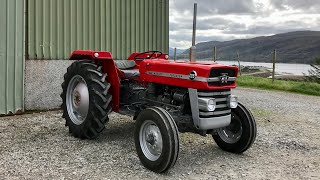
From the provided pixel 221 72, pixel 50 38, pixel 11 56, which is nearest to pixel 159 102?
pixel 221 72

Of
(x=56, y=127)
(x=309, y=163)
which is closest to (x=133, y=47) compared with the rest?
(x=56, y=127)

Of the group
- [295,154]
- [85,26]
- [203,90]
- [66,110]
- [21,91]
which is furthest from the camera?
[85,26]

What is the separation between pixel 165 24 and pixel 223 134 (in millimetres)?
5303

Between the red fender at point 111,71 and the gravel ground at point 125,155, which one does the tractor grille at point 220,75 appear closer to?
the gravel ground at point 125,155

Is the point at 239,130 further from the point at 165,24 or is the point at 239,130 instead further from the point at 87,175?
the point at 165,24

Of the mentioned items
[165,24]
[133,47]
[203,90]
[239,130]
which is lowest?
[239,130]

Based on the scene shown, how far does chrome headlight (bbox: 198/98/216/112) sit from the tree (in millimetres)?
13150

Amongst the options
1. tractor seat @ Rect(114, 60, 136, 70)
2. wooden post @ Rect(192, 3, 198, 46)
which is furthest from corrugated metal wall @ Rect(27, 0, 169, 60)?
wooden post @ Rect(192, 3, 198, 46)

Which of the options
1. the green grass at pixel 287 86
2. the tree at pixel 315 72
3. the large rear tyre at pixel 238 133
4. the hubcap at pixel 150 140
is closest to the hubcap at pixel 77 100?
the hubcap at pixel 150 140

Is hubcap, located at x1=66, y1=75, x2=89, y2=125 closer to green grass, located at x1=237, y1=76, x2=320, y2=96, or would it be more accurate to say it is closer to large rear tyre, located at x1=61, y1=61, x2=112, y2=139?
large rear tyre, located at x1=61, y1=61, x2=112, y2=139

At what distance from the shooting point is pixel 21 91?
725cm

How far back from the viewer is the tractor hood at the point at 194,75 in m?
4.19

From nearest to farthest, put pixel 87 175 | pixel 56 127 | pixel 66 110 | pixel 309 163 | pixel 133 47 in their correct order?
1. pixel 87 175
2. pixel 309 163
3. pixel 66 110
4. pixel 56 127
5. pixel 133 47

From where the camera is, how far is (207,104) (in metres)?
4.19
